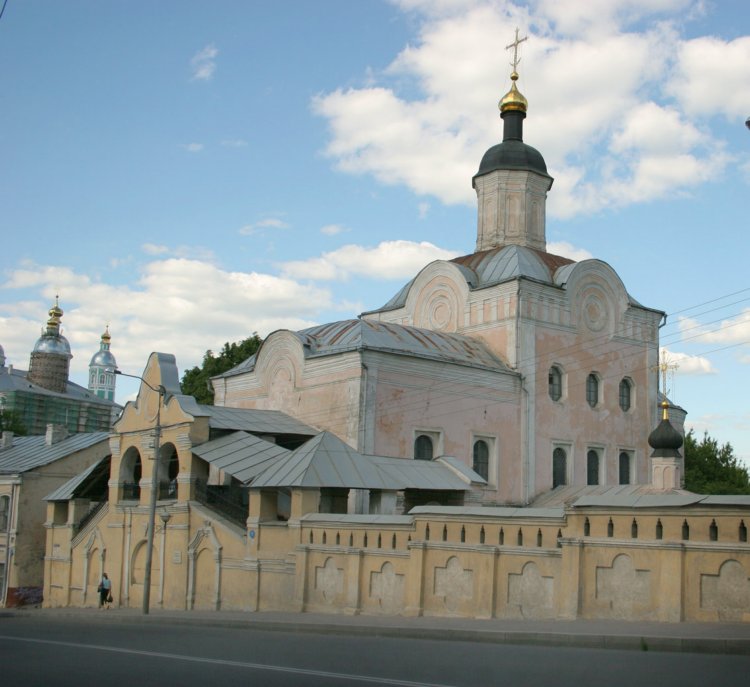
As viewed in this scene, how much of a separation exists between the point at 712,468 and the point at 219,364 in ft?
82.6

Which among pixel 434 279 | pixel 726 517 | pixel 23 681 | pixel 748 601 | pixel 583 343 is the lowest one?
pixel 23 681

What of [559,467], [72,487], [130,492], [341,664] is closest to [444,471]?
[559,467]

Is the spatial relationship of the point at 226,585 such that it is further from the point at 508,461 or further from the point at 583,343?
the point at 583,343

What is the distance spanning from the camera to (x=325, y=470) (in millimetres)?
21188

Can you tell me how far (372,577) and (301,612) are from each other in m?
2.04

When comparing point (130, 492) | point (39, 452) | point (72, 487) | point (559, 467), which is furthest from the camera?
point (39, 452)

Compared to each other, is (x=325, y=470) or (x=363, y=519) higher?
(x=325, y=470)

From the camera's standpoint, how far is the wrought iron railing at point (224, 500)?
24.4m

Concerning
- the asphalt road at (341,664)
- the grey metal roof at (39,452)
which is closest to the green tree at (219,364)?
the grey metal roof at (39,452)

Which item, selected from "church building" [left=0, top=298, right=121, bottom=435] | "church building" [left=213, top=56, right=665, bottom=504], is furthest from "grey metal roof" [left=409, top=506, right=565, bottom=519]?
"church building" [left=0, top=298, right=121, bottom=435]

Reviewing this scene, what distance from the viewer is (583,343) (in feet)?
109

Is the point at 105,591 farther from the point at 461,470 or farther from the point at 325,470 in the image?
the point at 461,470

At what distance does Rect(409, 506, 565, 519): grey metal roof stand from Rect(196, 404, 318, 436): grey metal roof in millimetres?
9679

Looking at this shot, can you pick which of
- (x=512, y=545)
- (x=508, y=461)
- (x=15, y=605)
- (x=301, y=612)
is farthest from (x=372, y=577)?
(x=15, y=605)
